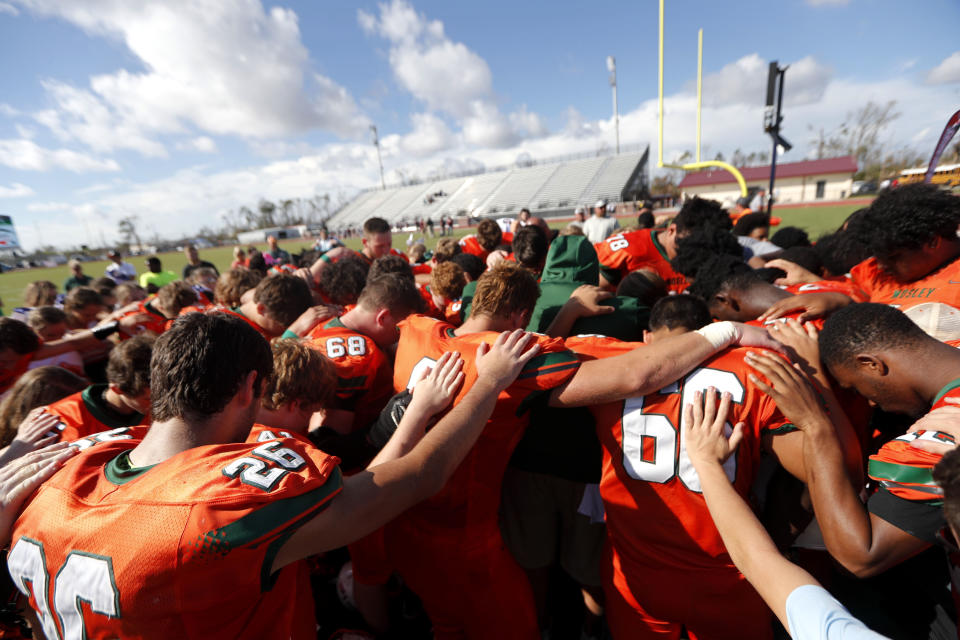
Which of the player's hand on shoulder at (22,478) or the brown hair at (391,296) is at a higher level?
the brown hair at (391,296)

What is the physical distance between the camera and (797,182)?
42906mm

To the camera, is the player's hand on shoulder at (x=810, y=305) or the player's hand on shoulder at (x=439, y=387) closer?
the player's hand on shoulder at (x=439, y=387)

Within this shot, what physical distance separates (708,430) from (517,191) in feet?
175

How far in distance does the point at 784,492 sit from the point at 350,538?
6.67ft

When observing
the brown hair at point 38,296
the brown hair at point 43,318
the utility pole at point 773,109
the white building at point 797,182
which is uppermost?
the utility pole at point 773,109

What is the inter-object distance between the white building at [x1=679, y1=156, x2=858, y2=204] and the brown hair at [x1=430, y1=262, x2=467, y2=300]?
1667 inches

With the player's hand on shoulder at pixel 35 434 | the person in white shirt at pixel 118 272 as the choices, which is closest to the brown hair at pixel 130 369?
the player's hand on shoulder at pixel 35 434

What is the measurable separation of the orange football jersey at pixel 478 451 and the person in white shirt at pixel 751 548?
22.0 inches

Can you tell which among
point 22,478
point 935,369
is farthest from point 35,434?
point 935,369

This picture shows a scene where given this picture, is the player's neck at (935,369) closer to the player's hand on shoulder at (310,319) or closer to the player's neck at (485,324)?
the player's neck at (485,324)

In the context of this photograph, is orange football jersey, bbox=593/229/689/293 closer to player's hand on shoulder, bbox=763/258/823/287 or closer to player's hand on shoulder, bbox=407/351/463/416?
player's hand on shoulder, bbox=763/258/823/287

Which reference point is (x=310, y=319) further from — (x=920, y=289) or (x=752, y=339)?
(x=920, y=289)

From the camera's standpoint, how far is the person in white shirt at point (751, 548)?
41.0 inches

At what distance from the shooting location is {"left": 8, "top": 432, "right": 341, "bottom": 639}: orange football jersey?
3.30ft
